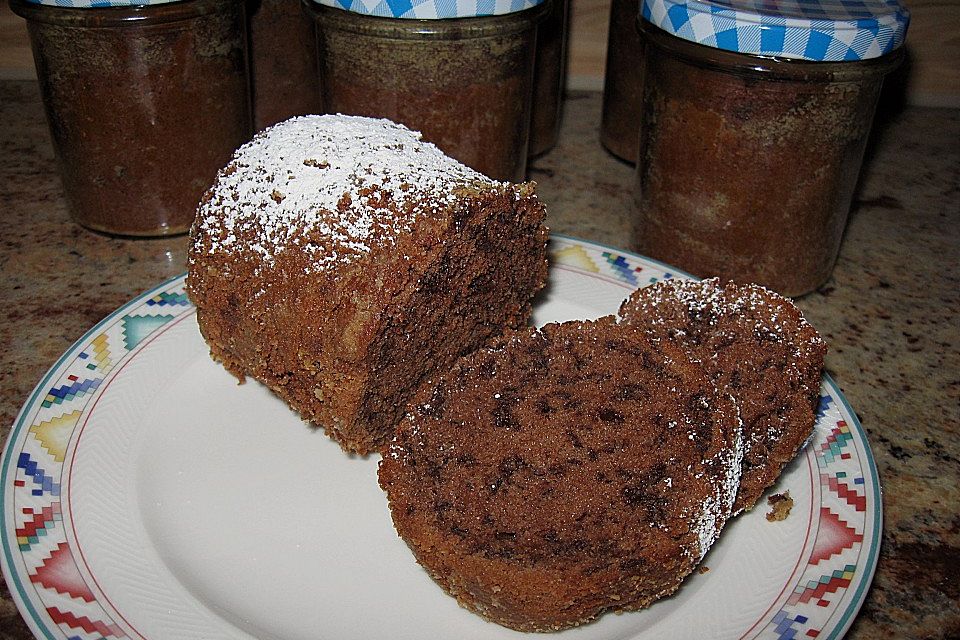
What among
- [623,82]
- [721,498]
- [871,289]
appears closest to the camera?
[721,498]

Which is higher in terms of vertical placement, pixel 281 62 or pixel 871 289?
pixel 281 62

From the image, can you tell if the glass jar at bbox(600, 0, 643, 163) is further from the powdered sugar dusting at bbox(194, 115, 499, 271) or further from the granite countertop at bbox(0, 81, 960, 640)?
the powdered sugar dusting at bbox(194, 115, 499, 271)

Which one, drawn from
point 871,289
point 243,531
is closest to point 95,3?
point 243,531

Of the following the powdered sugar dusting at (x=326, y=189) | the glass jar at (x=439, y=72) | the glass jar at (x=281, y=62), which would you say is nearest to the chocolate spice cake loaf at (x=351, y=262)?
the powdered sugar dusting at (x=326, y=189)

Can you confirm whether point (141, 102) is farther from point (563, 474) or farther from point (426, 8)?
point (563, 474)

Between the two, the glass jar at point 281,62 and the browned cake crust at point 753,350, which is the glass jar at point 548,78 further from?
the browned cake crust at point 753,350

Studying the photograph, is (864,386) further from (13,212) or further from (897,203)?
(13,212)

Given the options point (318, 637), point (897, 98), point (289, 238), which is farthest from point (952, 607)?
point (897, 98)

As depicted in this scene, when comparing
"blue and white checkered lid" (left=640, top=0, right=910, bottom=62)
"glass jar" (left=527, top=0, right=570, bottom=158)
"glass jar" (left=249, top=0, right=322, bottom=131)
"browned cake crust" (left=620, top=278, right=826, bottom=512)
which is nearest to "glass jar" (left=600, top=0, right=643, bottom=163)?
"glass jar" (left=527, top=0, right=570, bottom=158)
